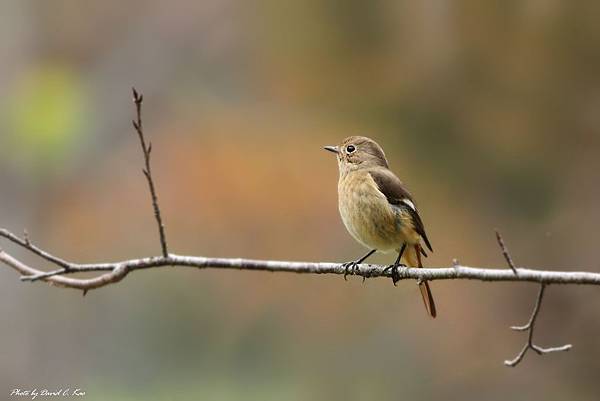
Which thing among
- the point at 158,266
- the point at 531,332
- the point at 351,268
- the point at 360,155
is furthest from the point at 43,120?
the point at 531,332

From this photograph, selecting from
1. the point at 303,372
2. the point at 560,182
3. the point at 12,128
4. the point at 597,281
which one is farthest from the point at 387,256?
the point at 597,281

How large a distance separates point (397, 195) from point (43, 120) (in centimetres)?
611

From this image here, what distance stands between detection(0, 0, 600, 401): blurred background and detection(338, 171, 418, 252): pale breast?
463 cm

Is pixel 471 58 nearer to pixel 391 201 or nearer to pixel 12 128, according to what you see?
pixel 12 128

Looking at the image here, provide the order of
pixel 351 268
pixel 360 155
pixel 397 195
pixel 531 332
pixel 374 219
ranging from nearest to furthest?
pixel 531 332 → pixel 351 268 → pixel 374 219 → pixel 397 195 → pixel 360 155

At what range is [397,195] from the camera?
462 centimetres

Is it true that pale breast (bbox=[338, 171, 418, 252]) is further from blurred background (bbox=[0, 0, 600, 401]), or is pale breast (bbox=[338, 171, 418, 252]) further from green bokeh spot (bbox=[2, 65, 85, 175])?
green bokeh spot (bbox=[2, 65, 85, 175])

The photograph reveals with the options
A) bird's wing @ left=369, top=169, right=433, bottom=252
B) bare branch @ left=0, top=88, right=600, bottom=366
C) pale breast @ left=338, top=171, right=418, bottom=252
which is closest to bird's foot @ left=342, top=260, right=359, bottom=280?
bare branch @ left=0, top=88, right=600, bottom=366

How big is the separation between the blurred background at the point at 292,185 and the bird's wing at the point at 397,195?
4561 millimetres

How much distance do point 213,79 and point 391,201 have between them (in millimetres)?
8910

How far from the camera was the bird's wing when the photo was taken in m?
4.57

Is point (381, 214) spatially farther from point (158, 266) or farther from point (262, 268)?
point (158, 266)

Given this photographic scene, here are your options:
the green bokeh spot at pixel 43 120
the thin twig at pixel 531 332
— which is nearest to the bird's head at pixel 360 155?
the thin twig at pixel 531 332

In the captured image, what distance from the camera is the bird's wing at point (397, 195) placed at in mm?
4566
